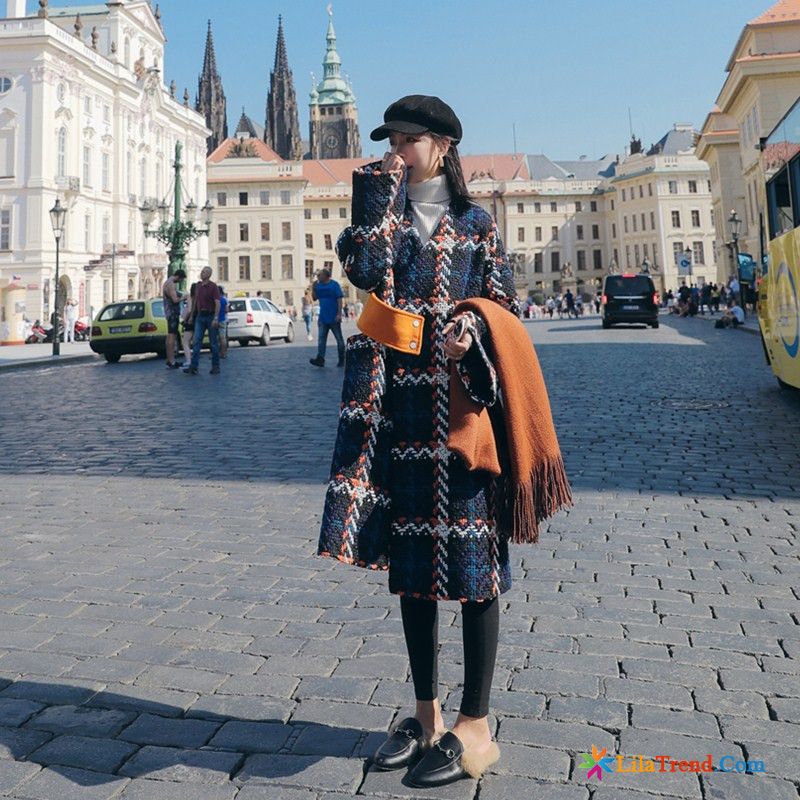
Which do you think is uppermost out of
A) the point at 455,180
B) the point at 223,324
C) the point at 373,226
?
the point at 455,180

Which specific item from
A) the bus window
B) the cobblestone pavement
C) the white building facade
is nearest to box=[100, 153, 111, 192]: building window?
the white building facade

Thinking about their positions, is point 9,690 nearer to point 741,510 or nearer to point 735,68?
point 741,510

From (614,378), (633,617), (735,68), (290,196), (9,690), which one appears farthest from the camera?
(290,196)

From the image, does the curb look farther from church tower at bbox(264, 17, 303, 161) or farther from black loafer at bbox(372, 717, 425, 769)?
church tower at bbox(264, 17, 303, 161)

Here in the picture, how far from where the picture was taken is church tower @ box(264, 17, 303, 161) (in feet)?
396

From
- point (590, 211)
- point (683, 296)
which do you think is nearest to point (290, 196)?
point (590, 211)

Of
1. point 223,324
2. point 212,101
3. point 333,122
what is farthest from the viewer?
point 333,122

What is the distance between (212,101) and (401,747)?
121 metres

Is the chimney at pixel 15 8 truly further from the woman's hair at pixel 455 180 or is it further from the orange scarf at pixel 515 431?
the orange scarf at pixel 515 431

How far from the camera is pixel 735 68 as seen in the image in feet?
159

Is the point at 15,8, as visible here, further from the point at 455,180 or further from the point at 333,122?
the point at 333,122

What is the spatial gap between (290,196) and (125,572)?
306ft

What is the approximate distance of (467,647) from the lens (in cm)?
261

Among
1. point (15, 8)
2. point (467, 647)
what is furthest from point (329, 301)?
point (15, 8)
